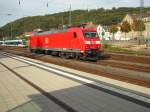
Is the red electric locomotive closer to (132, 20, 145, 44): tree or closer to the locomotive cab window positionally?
the locomotive cab window

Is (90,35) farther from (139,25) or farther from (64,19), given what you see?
(64,19)

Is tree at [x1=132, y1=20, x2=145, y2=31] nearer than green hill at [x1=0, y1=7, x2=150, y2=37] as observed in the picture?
Yes

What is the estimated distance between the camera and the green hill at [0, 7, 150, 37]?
97.3 metres

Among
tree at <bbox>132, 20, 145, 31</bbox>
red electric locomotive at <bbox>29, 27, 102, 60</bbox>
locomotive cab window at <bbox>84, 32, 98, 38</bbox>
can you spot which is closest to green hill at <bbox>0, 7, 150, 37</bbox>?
tree at <bbox>132, 20, 145, 31</bbox>

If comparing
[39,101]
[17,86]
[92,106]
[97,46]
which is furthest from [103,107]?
[97,46]

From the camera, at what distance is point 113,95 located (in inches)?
426

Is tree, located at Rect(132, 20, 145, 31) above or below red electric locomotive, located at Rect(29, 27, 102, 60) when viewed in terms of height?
above

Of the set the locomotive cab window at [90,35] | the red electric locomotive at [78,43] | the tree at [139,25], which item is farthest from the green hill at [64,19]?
the locomotive cab window at [90,35]

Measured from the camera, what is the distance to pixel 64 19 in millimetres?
96562

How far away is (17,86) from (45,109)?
4.94 metres

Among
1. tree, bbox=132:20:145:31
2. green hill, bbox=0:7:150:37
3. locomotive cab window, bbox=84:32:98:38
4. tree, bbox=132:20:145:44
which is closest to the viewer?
locomotive cab window, bbox=84:32:98:38

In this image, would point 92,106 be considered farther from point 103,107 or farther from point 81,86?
point 81,86

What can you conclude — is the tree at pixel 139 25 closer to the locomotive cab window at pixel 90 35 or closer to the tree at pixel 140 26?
the tree at pixel 140 26

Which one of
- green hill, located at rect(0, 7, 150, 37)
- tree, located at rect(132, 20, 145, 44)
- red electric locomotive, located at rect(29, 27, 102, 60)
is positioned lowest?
red electric locomotive, located at rect(29, 27, 102, 60)
